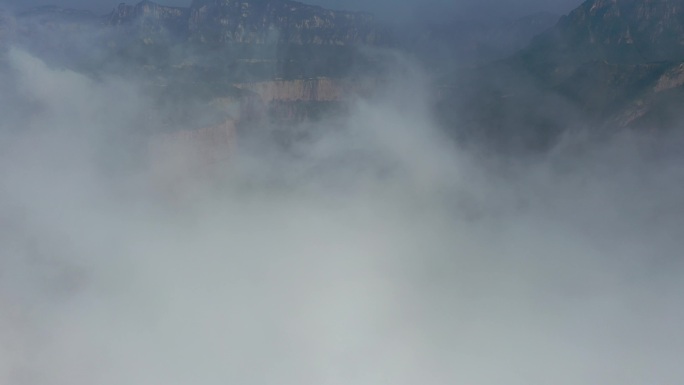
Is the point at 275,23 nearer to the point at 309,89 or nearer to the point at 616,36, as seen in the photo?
the point at 309,89

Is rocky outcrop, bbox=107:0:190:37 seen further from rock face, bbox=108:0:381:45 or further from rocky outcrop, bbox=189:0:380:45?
rocky outcrop, bbox=189:0:380:45

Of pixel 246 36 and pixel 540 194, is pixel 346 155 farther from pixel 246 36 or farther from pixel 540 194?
pixel 246 36

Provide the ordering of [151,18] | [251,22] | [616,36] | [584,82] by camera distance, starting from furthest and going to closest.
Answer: [251,22] < [151,18] < [616,36] < [584,82]

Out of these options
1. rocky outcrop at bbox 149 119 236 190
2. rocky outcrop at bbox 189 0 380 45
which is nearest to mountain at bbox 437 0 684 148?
rocky outcrop at bbox 189 0 380 45

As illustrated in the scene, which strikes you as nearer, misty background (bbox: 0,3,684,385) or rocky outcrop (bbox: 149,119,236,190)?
misty background (bbox: 0,3,684,385)

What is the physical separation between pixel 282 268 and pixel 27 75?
116ft

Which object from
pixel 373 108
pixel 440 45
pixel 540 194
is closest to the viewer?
pixel 540 194

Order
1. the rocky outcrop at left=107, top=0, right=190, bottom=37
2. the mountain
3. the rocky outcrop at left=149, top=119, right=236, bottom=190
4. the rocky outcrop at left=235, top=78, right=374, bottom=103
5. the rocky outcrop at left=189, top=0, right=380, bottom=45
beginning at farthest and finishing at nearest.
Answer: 1. the rocky outcrop at left=189, top=0, right=380, bottom=45
2. the rocky outcrop at left=107, top=0, right=190, bottom=37
3. the rocky outcrop at left=235, top=78, right=374, bottom=103
4. the mountain
5. the rocky outcrop at left=149, top=119, right=236, bottom=190

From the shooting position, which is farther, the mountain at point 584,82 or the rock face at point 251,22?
the rock face at point 251,22

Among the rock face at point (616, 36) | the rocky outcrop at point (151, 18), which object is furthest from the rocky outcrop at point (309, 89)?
the rocky outcrop at point (151, 18)

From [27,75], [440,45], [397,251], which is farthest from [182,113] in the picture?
[440,45]

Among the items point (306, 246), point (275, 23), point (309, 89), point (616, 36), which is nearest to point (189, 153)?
point (306, 246)

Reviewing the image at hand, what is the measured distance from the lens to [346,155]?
225 ft

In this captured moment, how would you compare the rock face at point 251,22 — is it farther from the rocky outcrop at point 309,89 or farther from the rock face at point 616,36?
the rock face at point 616,36
